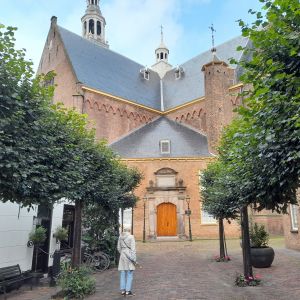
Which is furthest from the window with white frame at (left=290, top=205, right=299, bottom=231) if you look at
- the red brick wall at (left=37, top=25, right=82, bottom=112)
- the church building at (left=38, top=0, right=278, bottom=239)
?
the red brick wall at (left=37, top=25, right=82, bottom=112)

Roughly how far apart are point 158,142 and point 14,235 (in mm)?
18699

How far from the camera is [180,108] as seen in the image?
32906mm

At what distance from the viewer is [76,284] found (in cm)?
843

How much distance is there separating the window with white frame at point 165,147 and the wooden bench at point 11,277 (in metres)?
18.3

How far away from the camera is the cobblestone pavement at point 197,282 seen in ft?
27.1

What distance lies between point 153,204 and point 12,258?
16501 millimetres

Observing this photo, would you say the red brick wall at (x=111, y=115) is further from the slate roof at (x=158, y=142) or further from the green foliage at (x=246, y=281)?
the green foliage at (x=246, y=281)

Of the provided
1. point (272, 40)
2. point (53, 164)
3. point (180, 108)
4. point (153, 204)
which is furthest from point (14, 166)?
point (180, 108)

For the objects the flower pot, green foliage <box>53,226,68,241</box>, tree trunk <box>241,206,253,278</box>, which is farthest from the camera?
the flower pot

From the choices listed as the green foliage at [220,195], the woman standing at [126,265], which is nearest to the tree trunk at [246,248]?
the green foliage at [220,195]

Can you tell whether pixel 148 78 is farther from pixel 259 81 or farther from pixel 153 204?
pixel 259 81

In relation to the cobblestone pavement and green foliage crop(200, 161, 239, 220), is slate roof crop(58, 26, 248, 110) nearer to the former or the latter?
green foliage crop(200, 161, 239, 220)

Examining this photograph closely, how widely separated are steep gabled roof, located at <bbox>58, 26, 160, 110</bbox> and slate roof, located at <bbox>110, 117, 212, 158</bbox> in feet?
13.7

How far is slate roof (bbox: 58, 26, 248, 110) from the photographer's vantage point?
31.3 metres
